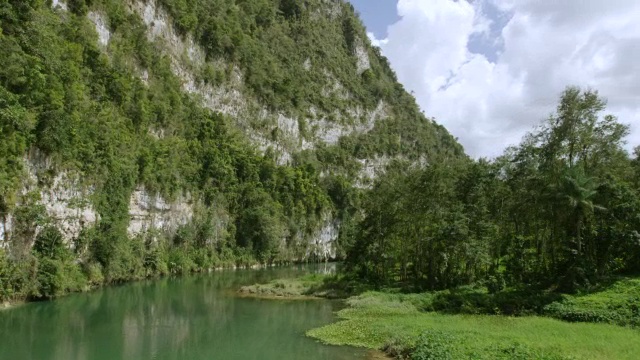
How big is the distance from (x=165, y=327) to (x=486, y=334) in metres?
17.3

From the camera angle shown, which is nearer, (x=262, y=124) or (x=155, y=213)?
A: (x=155, y=213)

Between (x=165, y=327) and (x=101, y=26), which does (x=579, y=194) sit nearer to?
(x=165, y=327)

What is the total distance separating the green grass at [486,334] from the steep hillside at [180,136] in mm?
21649

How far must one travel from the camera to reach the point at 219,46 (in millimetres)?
89000

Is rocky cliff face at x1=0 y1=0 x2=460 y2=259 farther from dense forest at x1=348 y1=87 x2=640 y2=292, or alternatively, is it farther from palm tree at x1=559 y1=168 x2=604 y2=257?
palm tree at x1=559 y1=168 x2=604 y2=257

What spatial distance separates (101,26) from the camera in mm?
58656

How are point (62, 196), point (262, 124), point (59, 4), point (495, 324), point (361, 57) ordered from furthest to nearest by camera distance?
point (361, 57)
point (262, 124)
point (59, 4)
point (62, 196)
point (495, 324)

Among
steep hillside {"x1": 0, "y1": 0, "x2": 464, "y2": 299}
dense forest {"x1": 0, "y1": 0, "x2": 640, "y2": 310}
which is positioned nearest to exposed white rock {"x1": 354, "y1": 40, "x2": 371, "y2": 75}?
steep hillside {"x1": 0, "y1": 0, "x2": 464, "y2": 299}

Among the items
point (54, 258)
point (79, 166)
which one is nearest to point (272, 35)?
point (79, 166)

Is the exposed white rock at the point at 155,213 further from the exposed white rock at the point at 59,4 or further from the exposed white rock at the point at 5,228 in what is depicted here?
the exposed white rock at the point at 5,228

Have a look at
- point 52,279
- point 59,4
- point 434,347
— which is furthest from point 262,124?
point 434,347

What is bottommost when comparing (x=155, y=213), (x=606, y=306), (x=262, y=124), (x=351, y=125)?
(x=606, y=306)

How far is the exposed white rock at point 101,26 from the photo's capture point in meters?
57.2

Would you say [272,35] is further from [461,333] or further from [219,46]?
[461,333]
